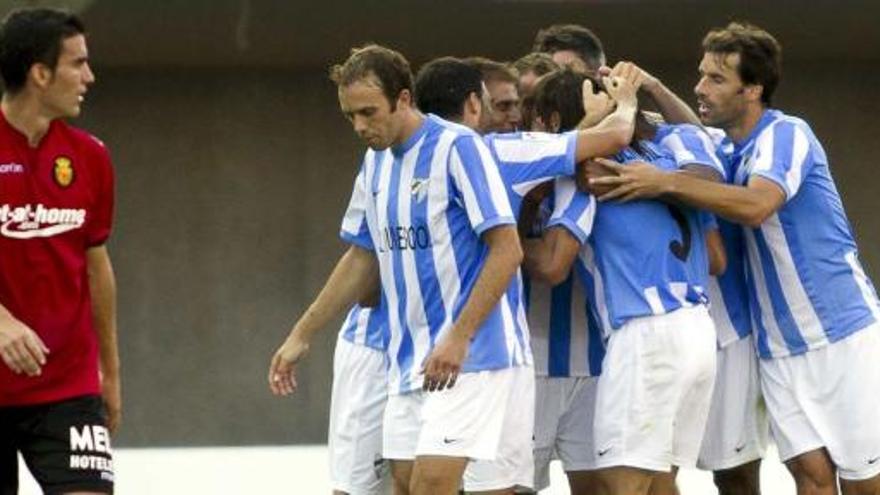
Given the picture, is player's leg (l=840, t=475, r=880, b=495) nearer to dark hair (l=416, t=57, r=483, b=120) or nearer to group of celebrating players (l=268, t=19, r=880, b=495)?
group of celebrating players (l=268, t=19, r=880, b=495)

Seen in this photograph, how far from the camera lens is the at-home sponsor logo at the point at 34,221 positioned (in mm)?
6457

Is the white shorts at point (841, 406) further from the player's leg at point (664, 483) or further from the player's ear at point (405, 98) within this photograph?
the player's ear at point (405, 98)

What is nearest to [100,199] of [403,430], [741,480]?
[403,430]

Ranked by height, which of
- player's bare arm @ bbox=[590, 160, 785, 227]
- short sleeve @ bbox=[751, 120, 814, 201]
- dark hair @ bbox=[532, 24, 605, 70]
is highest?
dark hair @ bbox=[532, 24, 605, 70]

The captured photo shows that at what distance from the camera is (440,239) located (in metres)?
7.35

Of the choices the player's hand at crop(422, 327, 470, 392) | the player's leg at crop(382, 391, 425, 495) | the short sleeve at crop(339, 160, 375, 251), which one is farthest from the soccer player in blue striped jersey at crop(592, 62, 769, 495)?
the player's hand at crop(422, 327, 470, 392)

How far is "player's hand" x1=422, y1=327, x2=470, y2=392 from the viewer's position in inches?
281

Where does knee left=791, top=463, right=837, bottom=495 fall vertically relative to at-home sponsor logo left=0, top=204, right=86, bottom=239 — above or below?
below

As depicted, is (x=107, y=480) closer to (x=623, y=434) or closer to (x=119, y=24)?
(x=623, y=434)

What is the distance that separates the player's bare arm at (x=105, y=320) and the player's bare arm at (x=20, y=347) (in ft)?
1.29

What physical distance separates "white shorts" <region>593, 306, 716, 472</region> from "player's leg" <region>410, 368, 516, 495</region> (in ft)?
1.73

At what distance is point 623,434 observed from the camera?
25.2 ft

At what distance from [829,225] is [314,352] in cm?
876

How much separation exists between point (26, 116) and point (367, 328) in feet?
7.27
